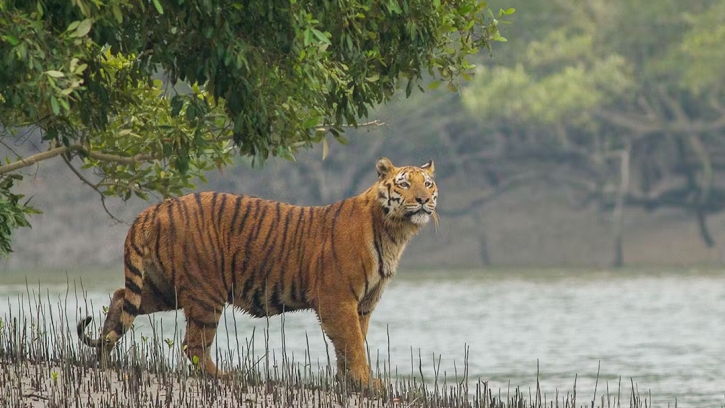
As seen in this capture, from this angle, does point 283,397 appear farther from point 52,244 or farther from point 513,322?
point 52,244

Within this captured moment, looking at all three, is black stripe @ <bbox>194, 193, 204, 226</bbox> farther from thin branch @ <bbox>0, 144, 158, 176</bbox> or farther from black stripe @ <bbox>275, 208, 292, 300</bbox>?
black stripe @ <bbox>275, 208, 292, 300</bbox>

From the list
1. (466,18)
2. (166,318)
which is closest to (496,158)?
(166,318)

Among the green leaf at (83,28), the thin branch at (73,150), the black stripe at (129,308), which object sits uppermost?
the thin branch at (73,150)

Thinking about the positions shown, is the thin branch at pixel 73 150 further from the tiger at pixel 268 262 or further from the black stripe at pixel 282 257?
the black stripe at pixel 282 257

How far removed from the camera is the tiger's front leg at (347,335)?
10875 mm

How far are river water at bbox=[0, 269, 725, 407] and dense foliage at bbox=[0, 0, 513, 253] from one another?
5.04 ft

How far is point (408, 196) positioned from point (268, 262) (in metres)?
1.17

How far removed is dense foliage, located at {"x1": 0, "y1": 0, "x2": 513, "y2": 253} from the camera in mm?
8000

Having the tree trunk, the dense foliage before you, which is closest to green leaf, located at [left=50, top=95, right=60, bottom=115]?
the dense foliage

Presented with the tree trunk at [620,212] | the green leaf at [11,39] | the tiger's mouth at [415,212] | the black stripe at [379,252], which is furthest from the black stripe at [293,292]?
the tree trunk at [620,212]

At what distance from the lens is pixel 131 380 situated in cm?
985

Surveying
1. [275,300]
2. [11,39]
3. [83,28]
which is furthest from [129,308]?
[11,39]

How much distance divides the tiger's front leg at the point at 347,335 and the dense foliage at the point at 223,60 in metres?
1.21

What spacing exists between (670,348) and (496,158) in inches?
1199
